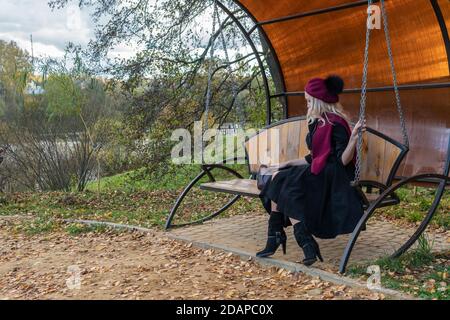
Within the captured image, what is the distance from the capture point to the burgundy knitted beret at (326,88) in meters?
4.23

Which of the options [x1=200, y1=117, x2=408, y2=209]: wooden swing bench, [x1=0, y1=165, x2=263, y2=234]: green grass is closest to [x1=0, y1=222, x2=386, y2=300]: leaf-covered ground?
[x1=200, y1=117, x2=408, y2=209]: wooden swing bench

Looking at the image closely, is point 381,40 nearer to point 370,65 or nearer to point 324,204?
point 370,65

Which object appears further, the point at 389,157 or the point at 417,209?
the point at 417,209

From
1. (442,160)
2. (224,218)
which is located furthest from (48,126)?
(442,160)

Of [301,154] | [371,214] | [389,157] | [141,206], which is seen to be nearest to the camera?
[371,214]

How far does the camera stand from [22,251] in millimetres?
5371

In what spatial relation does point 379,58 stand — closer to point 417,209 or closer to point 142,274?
point 417,209

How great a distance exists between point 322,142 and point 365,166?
77 centimetres

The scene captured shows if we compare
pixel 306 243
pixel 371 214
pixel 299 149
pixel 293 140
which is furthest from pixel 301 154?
pixel 306 243

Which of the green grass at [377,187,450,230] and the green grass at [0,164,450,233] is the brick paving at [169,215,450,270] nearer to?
the green grass at [377,187,450,230]

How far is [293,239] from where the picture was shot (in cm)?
514

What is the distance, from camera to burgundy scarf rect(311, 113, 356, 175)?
4.10m

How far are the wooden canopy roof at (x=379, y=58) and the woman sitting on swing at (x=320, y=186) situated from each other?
4.67 ft

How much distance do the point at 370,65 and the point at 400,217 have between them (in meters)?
1.77
